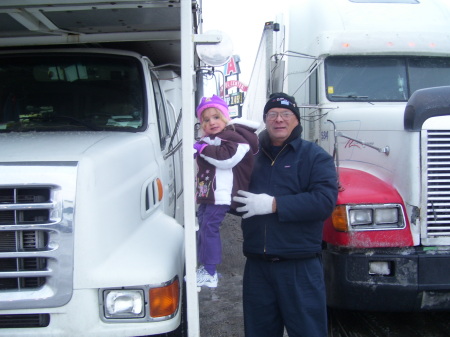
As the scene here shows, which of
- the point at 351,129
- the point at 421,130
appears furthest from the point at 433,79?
the point at 421,130

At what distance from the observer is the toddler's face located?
331 cm

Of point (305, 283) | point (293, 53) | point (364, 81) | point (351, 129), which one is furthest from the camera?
point (293, 53)

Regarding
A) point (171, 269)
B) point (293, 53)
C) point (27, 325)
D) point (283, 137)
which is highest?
point (293, 53)

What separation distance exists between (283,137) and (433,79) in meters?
3.16

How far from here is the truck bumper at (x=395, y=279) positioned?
3.59 m

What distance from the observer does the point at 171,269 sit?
8.46 feet

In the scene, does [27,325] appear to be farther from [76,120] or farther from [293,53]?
[293,53]

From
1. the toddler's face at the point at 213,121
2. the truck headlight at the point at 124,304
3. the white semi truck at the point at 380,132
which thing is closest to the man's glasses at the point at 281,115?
the toddler's face at the point at 213,121

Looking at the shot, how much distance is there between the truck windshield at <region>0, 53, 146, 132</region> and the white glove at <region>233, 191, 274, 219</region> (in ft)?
4.13

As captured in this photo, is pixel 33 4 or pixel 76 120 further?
pixel 76 120

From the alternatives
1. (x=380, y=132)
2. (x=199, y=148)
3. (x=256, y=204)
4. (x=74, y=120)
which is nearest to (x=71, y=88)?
(x=74, y=120)

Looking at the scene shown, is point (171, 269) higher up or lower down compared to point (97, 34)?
lower down

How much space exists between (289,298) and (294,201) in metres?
0.60

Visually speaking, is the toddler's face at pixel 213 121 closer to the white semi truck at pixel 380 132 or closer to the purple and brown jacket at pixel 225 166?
the purple and brown jacket at pixel 225 166
